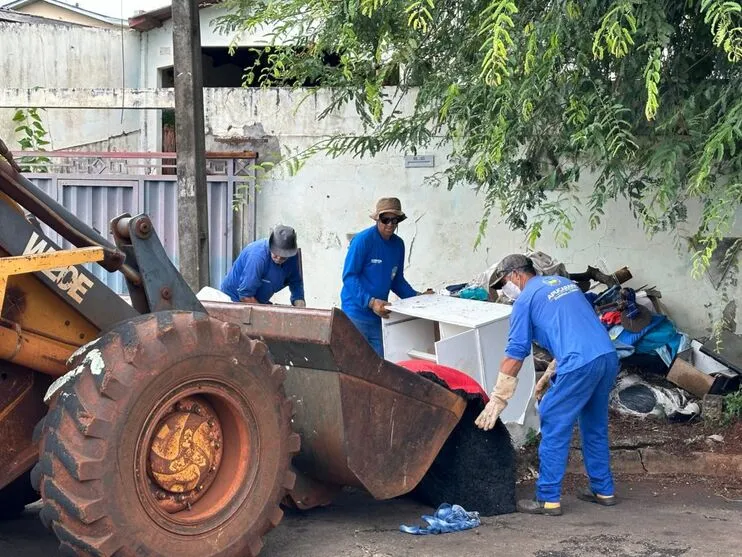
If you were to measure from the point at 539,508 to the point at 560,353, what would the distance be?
892 millimetres

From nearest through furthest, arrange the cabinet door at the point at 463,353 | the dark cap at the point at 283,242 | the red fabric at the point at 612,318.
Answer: the cabinet door at the point at 463,353, the dark cap at the point at 283,242, the red fabric at the point at 612,318

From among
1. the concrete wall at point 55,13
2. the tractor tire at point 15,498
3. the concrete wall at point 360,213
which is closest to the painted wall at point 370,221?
the concrete wall at point 360,213

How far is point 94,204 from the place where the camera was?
9.99 metres

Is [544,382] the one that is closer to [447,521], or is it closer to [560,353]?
[560,353]

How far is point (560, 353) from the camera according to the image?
19.5 ft

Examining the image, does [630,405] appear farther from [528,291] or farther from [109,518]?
[109,518]

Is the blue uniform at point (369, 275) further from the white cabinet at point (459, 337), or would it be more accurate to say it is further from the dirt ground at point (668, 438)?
the dirt ground at point (668, 438)

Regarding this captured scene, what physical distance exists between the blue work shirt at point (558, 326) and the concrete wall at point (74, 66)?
9347 millimetres

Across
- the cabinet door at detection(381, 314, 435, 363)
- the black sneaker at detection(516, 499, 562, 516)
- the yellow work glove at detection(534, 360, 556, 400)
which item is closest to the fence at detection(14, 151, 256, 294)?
the cabinet door at detection(381, 314, 435, 363)

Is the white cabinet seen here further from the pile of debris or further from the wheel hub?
the wheel hub

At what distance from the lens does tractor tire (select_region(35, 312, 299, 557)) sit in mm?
3969

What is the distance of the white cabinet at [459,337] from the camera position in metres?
6.83

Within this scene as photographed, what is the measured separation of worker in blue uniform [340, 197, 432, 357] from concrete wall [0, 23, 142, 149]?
724 centimetres

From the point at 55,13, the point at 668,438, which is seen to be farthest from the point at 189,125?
the point at 55,13
